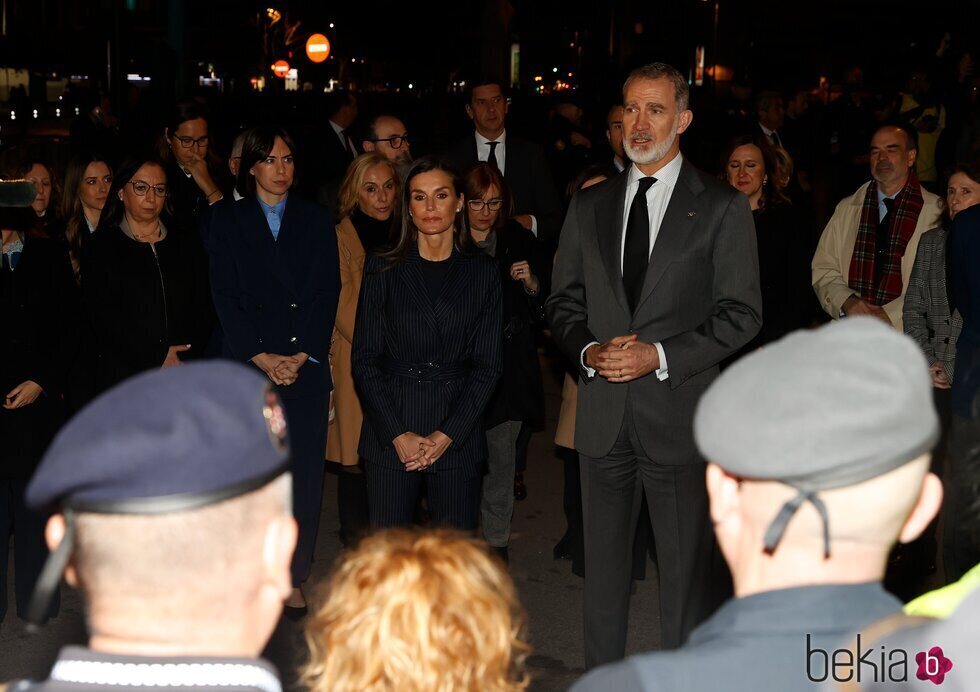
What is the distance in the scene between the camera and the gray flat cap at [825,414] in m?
1.72

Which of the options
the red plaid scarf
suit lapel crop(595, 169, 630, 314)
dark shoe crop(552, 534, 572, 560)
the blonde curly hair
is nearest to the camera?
the blonde curly hair

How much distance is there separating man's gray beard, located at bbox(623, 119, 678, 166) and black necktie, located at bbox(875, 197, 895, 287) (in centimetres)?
237

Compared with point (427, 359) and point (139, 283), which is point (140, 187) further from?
point (427, 359)

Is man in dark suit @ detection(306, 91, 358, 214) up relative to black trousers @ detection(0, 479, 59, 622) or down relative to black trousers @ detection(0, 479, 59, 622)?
up

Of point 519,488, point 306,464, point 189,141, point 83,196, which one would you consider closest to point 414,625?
point 306,464

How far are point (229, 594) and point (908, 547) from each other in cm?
520

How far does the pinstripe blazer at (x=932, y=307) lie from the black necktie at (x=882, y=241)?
0.48 m

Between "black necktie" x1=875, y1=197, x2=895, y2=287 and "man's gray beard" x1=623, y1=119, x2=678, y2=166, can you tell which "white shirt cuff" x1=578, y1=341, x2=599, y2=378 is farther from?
"black necktie" x1=875, y1=197, x2=895, y2=287

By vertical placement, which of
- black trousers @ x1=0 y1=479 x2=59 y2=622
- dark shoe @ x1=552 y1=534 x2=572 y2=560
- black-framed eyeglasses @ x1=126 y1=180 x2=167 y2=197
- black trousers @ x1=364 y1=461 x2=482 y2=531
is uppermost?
black-framed eyeglasses @ x1=126 y1=180 x2=167 y2=197

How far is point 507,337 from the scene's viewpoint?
19.8ft

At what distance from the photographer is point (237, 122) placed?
22.8m

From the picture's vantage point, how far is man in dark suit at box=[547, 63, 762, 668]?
4402 millimetres

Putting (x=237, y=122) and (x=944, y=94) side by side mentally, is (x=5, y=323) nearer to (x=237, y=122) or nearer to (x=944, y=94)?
(x=944, y=94)

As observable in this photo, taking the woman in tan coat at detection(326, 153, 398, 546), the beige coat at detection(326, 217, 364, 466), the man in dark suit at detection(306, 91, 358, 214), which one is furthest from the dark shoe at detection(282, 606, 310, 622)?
the man in dark suit at detection(306, 91, 358, 214)
